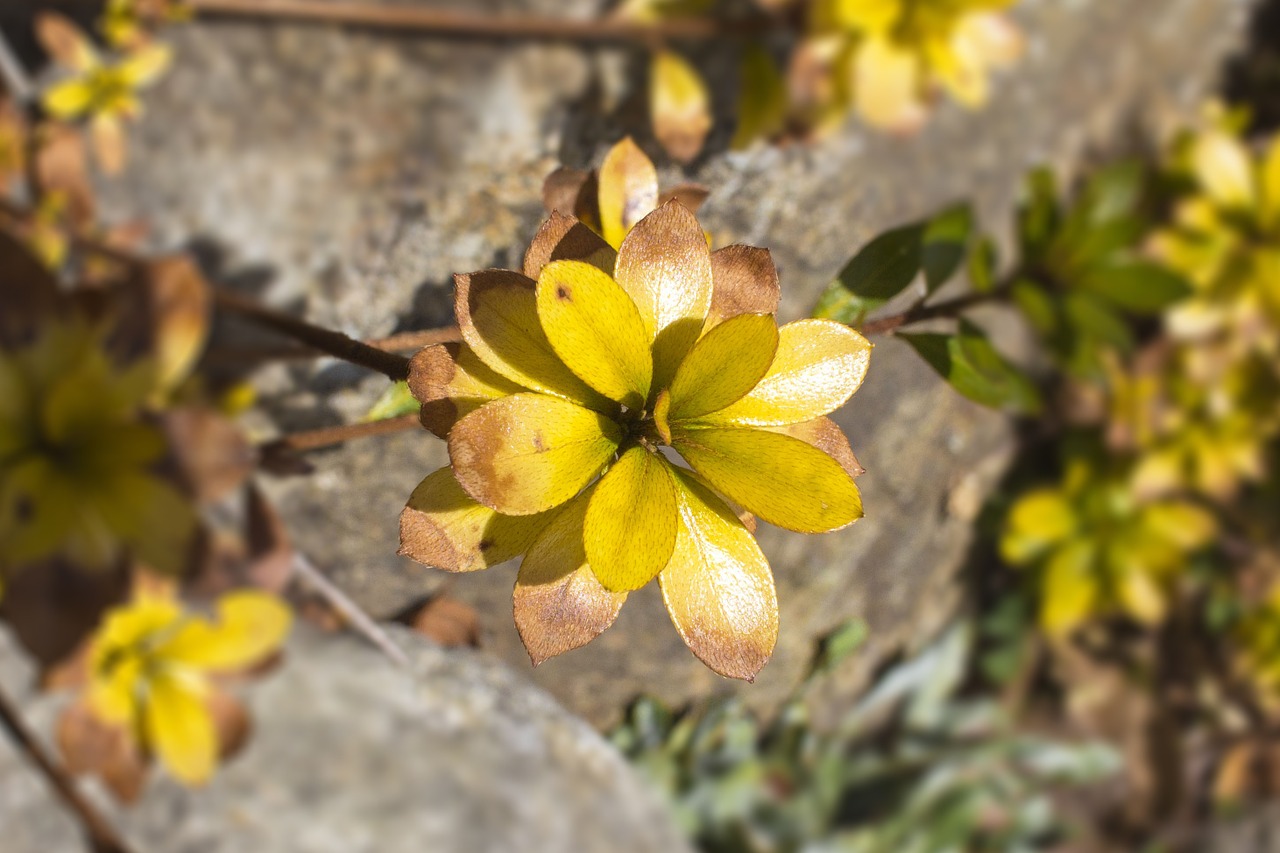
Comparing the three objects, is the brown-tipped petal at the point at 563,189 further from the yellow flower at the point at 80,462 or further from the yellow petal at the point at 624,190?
the yellow flower at the point at 80,462

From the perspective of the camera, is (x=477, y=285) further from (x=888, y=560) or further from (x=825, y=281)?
(x=888, y=560)

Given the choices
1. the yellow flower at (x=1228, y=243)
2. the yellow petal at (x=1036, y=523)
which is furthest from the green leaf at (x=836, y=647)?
the yellow flower at (x=1228, y=243)

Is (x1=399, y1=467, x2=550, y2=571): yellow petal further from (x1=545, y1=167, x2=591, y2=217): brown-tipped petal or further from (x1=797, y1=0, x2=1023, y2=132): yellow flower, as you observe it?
(x1=797, y1=0, x2=1023, y2=132): yellow flower

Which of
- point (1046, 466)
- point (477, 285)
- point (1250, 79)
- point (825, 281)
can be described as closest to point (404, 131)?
point (825, 281)

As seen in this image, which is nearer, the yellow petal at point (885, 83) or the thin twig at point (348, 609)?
the thin twig at point (348, 609)

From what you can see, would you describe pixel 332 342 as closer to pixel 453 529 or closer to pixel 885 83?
pixel 453 529

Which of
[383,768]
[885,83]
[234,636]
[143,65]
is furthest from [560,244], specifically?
[143,65]
